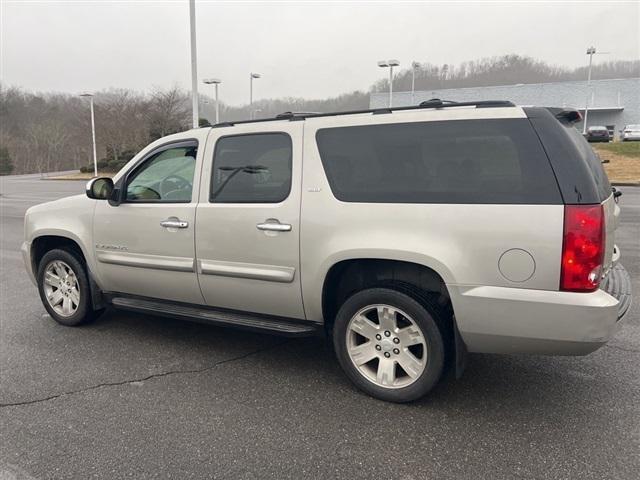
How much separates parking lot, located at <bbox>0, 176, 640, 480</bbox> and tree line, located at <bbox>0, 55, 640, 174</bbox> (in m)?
21.4

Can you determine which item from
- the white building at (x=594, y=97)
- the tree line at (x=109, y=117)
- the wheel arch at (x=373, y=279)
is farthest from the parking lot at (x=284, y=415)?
the white building at (x=594, y=97)

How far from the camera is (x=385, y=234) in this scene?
10.4ft

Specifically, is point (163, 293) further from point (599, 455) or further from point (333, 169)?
point (599, 455)

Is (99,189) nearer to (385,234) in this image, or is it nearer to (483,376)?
(385,234)

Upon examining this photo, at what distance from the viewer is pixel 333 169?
136 inches

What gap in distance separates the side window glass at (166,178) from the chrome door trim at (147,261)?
470 mm

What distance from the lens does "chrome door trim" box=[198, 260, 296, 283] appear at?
357 centimetres

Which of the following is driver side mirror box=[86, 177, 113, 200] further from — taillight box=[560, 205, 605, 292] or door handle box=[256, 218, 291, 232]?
taillight box=[560, 205, 605, 292]

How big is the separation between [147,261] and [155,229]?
29 centimetres

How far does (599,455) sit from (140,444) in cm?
253

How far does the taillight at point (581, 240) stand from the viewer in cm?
273

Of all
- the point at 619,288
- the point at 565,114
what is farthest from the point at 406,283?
the point at 565,114

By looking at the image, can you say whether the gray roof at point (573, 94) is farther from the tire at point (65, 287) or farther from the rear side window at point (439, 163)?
the rear side window at point (439, 163)

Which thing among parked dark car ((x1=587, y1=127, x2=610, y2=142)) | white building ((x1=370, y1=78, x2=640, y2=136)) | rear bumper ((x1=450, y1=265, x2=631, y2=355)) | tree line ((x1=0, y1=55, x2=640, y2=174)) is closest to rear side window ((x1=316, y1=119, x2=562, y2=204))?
rear bumper ((x1=450, y1=265, x2=631, y2=355))
